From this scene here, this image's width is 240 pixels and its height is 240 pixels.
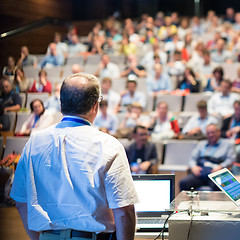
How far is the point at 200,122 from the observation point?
5715 millimetres

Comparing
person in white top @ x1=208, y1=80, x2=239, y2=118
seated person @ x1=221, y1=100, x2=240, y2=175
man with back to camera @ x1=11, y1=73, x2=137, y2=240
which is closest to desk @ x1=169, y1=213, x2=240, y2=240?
man with back to camera @ x1=11, y1=73, x2=137, y2=240

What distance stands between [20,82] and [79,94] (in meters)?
1.12

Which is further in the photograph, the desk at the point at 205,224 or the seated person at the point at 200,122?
the seated person at the point at 200,122

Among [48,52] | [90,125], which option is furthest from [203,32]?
[90,125]

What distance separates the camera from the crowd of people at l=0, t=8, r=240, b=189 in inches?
108

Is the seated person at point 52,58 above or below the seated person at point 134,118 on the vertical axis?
above

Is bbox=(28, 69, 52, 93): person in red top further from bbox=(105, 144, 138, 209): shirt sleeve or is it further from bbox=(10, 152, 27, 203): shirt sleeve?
bbox=(105, 144, 138, 209): shirt sleeve

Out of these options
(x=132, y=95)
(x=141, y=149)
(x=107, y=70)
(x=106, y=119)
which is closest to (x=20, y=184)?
(x=141, y=149)

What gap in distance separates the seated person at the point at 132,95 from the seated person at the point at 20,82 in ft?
12.1

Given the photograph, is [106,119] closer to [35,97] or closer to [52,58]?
[52,58]

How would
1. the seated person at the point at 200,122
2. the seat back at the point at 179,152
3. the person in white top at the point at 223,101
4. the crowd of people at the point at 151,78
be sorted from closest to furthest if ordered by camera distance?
1. the crowd of people at the point at 151,78
2. the seat back at the point at 179,152
3. the seated person at the point at 200,122
4. the person in white top at the point at 223,101

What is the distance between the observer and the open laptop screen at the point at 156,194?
2.30 meters

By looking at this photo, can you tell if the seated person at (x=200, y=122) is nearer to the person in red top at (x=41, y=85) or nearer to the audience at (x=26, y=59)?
the person in red top at (x=41, y=85)

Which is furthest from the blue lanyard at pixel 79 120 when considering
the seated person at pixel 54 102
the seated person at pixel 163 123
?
the seated person at pixel 163 123
